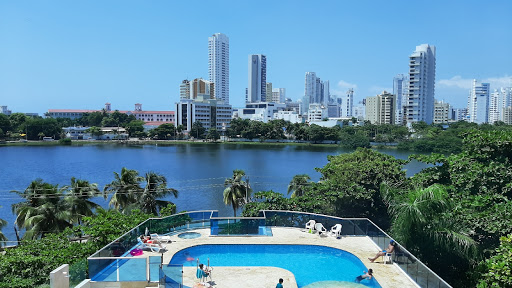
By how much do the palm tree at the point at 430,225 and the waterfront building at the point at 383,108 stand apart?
13038 cm

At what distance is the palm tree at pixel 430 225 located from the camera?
12.5 m

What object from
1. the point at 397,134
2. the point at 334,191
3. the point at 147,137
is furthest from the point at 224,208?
the point at 147,137

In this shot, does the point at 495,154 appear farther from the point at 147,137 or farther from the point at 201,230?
the point at 147,137

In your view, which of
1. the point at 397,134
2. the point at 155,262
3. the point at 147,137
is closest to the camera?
the point at 155,262

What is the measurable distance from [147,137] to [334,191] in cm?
10008

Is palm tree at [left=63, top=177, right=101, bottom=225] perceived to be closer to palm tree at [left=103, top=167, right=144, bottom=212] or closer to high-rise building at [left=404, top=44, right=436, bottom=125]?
palm tree at [left=103, top=167, right=144, bottom=212]

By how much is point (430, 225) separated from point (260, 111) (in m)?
151

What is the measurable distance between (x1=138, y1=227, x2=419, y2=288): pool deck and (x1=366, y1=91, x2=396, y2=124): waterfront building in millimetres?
129372

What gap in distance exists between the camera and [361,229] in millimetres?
15398

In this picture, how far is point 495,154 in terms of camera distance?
15.3 m

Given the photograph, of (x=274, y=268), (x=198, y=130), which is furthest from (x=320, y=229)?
(x=198, y=130)

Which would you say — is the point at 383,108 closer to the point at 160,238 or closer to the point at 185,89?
the point at 185,89

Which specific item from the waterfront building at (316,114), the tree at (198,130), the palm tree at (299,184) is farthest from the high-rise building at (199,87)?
the palm tree at (299,184)

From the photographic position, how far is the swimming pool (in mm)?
12805
